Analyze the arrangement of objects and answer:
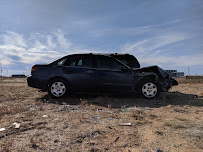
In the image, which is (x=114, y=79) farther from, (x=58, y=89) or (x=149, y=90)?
(x=58, y=89)

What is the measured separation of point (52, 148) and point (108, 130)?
96 cm

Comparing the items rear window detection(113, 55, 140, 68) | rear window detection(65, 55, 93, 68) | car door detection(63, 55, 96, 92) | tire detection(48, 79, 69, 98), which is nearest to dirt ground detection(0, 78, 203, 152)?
tire detection(48, 79, 69, 98)

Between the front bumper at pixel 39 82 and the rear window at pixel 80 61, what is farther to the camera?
the rear window at pixel 80 61

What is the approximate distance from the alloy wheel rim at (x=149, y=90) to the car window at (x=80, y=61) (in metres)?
2.14

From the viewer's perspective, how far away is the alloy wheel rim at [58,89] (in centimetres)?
550

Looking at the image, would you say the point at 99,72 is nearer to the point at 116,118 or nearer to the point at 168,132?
the point at 116,118

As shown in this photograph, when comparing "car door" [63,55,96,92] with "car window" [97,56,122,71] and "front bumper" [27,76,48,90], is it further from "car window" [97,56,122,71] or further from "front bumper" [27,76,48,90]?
"front bumper" [27,76,48,90]

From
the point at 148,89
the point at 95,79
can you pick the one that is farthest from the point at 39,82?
the point at 148,89

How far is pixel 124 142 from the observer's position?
218cm

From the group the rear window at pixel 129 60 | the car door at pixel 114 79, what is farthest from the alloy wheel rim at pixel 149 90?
the rear window at pixel 129 60

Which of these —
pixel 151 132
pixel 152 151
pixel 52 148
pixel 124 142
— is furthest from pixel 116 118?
pixel 52 148

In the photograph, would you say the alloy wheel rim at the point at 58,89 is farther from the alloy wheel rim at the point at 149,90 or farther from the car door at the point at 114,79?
the alloy wheel rim at the point at 149,90

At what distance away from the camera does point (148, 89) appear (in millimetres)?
5543

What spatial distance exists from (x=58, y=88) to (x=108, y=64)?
2029mm
